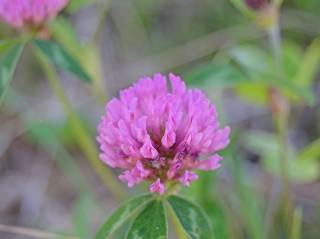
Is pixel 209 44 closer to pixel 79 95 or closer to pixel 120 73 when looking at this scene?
pixel 120 73

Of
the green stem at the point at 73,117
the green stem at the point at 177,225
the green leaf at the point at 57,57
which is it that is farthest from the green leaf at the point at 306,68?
the green stem at the point at 177,225

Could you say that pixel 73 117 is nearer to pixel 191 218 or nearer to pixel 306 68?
pixel 191 218

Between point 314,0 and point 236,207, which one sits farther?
point 314,0

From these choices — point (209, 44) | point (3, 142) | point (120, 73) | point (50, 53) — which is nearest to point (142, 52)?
point (120, 73)

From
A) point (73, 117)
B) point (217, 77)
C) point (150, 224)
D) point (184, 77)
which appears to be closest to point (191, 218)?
point (150, 224)

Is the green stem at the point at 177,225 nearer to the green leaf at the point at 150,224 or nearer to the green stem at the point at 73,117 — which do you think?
the green leaf at the point at 150,224

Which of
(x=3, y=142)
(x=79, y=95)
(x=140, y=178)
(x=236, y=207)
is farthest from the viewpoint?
(x=79, y=95)
